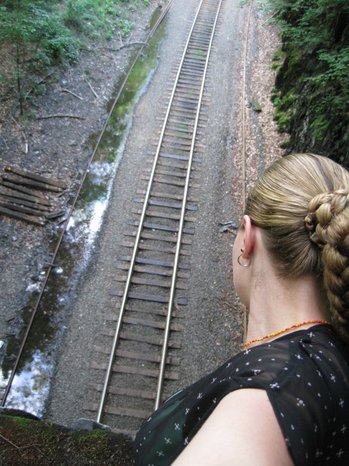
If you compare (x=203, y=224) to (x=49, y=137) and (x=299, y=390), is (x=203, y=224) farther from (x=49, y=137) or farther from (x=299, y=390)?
(x=299, y=390)

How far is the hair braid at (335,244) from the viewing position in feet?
4.45

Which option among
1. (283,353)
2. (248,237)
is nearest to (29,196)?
(248,237)

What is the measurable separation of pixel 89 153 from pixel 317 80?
5.06 metres

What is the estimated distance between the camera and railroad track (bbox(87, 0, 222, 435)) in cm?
595

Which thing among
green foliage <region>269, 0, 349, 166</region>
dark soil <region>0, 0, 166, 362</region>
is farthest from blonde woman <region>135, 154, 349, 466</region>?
green foliage <region>269, 0, 349, 166</region>

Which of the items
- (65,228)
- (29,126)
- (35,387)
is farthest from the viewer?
(29,126)

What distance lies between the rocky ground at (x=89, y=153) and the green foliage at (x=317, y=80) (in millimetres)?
762

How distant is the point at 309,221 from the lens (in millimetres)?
1457

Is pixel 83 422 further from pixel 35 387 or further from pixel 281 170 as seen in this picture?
pixel 281 170

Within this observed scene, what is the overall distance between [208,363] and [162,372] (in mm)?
744

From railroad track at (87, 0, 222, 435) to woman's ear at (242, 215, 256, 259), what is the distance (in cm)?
473

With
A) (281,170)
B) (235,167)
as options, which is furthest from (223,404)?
(235,167)

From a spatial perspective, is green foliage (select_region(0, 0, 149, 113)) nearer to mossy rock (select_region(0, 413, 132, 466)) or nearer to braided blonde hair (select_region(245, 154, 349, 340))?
mossy rock (select_region(0, 413, 132, 466))

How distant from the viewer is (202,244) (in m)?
8.07
